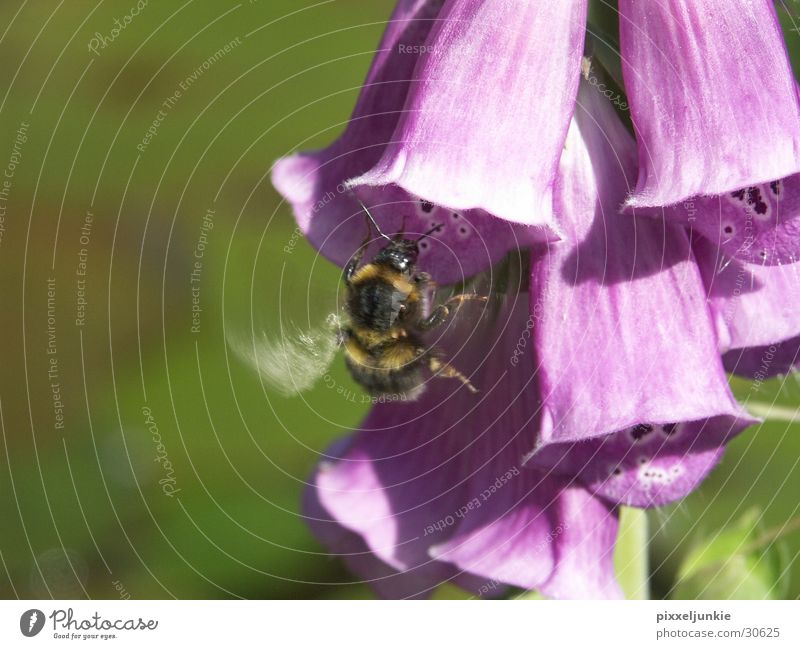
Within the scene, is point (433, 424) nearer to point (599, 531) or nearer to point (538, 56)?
point (599, 531)

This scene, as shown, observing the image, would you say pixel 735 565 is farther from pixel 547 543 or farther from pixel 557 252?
pixel 557 252

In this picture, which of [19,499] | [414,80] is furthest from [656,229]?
[19,499]

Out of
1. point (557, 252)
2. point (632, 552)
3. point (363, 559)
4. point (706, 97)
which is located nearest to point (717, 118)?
point (706, 97)

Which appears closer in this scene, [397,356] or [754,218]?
[754,218]

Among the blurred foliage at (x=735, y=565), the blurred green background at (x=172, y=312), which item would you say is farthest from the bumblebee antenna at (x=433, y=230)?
the blurred foliage at (x=735, y=565)

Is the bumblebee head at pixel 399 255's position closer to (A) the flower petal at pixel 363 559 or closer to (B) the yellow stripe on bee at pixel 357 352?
(B) the yellow stripe on bee at pixel 357 352

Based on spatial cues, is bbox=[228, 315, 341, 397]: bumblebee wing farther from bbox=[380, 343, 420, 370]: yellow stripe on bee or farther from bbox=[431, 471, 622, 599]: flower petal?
bbox=[431, 471, 622, 599]: flower petal

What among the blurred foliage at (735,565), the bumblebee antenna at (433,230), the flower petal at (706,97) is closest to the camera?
the flower petal at (706,97)
